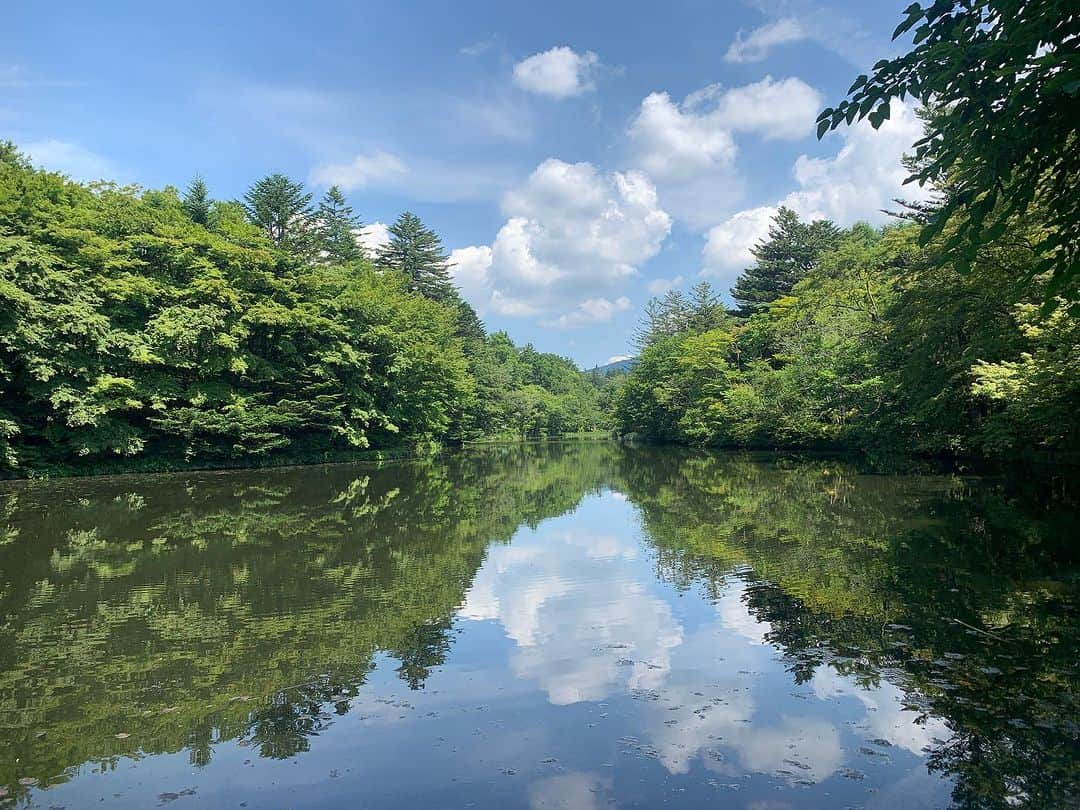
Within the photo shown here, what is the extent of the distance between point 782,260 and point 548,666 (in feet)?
167

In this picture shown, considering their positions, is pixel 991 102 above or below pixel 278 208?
below

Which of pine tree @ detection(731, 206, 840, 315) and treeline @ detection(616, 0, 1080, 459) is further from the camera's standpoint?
Result: pine tree @ detection(731, 206, 840, 315)

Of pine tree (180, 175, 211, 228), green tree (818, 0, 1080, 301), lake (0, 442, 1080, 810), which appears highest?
pine tree (180, 175, 211, 228)

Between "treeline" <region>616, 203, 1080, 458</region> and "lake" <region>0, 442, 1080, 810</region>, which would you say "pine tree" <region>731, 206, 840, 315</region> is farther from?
"lake" <region>0, 442, 1080, 810</region>

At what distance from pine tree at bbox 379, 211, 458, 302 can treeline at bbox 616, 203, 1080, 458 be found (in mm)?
19390

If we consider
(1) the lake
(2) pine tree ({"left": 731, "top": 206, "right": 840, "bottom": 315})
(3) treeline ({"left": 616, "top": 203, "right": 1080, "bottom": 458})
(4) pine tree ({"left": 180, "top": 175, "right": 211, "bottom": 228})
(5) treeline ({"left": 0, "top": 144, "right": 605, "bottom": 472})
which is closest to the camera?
(1) the lake

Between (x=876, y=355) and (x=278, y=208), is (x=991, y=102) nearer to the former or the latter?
(x=876, y=355)

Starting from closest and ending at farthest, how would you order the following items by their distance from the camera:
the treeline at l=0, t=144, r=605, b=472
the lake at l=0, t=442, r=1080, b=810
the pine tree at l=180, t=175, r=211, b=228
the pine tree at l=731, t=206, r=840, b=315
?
1. the lake at l=0, t=442, r=1080, b=810
2. the treeline at l=0, t=144, r=605, b=472
3. the pine tree at l=180, t=175, r=211, b=228
4. the pine tree at l=731, t=206, r=840, b=315

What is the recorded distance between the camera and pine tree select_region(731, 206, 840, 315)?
5022 cm

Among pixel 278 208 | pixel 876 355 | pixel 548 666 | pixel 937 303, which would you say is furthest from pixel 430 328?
pixel 548 666

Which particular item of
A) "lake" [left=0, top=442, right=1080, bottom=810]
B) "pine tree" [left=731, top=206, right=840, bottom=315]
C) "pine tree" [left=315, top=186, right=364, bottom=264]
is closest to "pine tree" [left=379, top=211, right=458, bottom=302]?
"pine tree" [left=315, top=186, right=364, bottom=264]

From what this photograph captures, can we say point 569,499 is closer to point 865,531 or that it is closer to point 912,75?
point 865,531

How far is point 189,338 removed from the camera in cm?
2577

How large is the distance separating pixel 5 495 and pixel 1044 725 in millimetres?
22942
